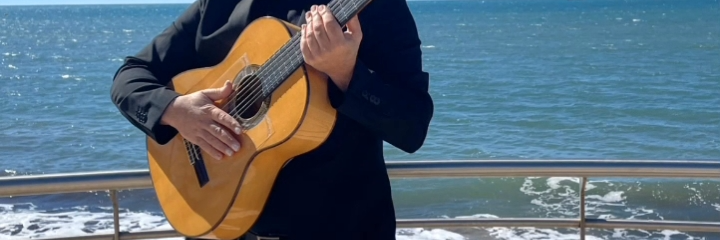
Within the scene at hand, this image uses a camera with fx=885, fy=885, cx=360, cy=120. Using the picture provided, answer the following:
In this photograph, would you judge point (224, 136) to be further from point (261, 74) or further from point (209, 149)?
point (261, 74)

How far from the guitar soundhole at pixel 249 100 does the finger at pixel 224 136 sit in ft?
0.16

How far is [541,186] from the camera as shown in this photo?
11.6 metres

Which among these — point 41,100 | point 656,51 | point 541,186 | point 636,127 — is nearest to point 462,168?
point 541,186

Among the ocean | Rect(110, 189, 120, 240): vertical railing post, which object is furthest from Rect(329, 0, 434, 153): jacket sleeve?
the ocean

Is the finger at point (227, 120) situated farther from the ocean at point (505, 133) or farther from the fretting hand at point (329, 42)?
the ocean at point (505, 133)

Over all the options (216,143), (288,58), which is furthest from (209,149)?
(288,58)

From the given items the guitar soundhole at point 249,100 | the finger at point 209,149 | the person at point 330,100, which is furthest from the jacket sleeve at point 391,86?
the finger at point 209,149

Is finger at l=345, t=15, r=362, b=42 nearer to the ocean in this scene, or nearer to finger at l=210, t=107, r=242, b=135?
finger at l=210, t=107, r=242, b=135

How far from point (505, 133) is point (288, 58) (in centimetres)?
1540

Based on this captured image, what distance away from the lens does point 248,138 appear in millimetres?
1846

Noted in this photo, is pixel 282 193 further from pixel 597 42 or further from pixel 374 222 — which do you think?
pixel 597 42

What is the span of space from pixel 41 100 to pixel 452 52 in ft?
68.1

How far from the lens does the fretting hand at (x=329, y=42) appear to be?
1580mm

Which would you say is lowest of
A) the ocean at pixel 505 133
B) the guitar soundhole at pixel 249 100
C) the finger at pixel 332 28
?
the guitar soundhole at pixel 249 100
